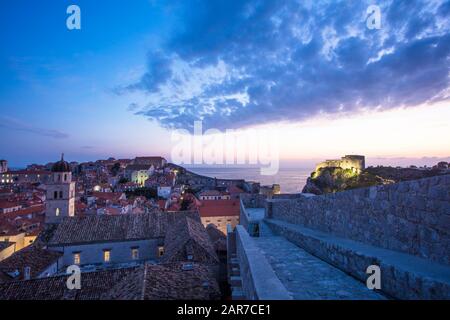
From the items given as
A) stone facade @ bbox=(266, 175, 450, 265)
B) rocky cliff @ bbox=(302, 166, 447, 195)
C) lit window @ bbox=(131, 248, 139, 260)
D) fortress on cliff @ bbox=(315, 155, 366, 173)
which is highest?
fortress on cliff @ bbox=(315, 155, 366, 173)

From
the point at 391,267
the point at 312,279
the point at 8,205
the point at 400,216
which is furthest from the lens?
the point at 8,205

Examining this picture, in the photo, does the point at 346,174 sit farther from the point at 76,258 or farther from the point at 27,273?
the point at 27,273

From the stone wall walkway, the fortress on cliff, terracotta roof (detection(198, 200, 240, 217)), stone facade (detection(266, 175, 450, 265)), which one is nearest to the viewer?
stone facade (detection(266, 175, 450, 265))

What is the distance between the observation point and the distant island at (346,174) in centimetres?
4442

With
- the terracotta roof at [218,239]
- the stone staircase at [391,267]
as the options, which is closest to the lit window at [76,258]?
the terracotta roof at [218,239]

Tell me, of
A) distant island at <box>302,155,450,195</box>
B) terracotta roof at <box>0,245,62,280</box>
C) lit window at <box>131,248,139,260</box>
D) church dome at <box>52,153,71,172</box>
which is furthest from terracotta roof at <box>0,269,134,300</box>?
distant island at <box>302,155,450,195</box>

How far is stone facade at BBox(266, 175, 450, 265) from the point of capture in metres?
3.06

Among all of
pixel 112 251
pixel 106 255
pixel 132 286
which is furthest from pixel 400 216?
pixel 106 255

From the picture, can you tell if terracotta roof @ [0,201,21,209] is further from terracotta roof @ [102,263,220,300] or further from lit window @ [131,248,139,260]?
terracotta roof @ [102,263,220,300]

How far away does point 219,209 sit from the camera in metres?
38.4

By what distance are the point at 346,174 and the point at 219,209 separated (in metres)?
26.3

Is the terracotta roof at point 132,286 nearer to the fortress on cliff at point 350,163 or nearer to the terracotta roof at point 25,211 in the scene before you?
the terracotta roof at point 25,211

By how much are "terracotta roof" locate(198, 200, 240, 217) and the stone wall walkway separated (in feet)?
106

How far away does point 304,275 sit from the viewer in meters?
4.16
